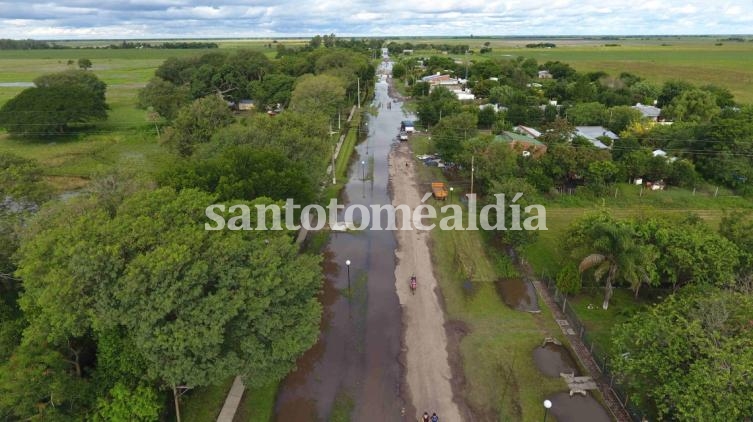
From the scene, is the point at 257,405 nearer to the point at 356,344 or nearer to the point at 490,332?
the point at 356,344

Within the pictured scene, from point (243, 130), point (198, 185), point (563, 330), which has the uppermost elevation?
point (243, 130)

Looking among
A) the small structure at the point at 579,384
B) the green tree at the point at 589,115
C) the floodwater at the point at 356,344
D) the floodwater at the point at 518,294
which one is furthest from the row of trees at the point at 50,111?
the green tree at the point at 589,115

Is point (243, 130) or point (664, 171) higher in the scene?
point (243, 130)

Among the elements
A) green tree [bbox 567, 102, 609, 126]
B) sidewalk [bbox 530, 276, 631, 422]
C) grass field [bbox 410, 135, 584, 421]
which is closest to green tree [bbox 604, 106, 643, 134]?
green tree [bbox 567, 102, 609, 126]

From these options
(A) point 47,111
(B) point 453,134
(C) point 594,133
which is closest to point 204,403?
(B) point 453,134

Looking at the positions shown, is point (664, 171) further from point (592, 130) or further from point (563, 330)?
point (563, 330)

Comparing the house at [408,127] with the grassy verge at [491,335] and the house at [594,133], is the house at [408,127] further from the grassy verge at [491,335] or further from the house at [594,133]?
the grassy verge at [491,335]

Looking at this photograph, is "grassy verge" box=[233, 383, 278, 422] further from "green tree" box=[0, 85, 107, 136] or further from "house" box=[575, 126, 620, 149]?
"green tree" box=[0, 85, 107, 136]

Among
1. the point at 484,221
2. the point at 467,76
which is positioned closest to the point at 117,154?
the point at 484,221
